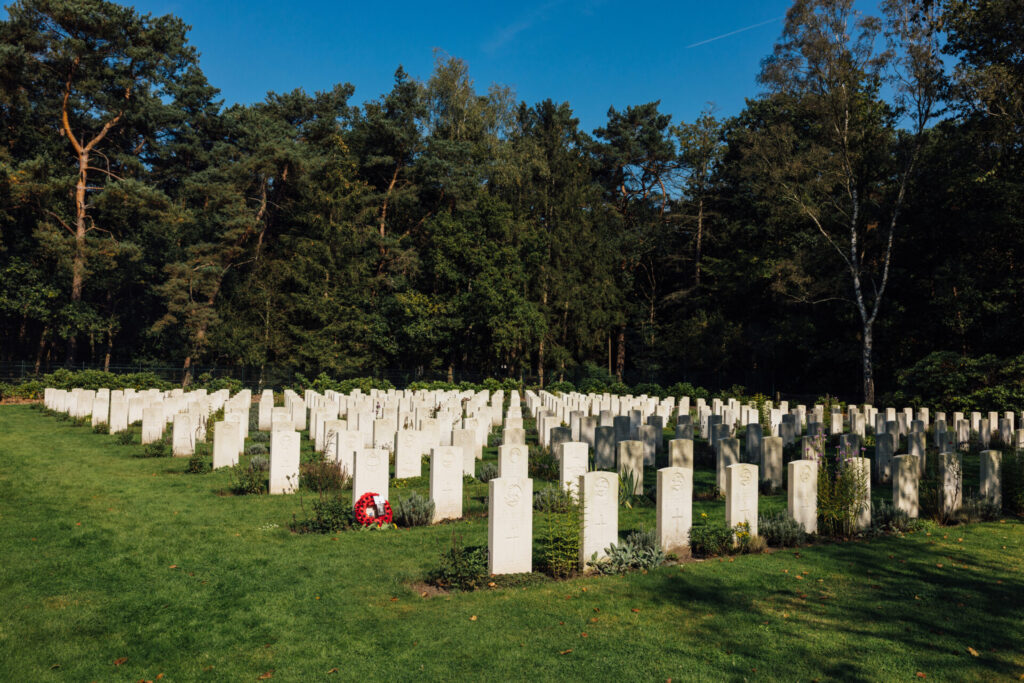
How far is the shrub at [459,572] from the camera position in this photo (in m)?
6.64

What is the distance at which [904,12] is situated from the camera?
1061 inches

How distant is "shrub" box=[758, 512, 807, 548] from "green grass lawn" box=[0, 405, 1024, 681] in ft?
0.97

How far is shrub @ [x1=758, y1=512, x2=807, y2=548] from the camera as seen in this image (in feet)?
26.8

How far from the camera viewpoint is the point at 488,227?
3984cm

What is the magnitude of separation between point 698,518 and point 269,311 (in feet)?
124

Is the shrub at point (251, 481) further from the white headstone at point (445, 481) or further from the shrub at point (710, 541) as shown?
the shrub at point (710, 541)

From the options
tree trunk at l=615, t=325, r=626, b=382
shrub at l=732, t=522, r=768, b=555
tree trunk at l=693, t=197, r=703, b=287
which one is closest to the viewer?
shrub at l=732, t=522, r=768, b=555

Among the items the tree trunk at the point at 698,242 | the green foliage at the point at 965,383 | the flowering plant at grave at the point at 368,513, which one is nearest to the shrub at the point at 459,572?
the flowering plant at grave at the point at 368,513

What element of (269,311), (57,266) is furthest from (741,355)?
(57,266)

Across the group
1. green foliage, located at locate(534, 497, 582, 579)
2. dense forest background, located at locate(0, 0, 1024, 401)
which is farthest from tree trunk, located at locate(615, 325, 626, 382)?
green foliage, located at locate(534, 497, 582, 579)

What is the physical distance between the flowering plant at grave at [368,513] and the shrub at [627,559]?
3.24 m

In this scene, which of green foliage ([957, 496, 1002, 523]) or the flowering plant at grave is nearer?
the flowering plant at grave

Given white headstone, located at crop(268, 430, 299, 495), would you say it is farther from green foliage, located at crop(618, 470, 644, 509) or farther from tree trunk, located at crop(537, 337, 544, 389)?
tree trunk, located at crop(537, 337, 544, 389)

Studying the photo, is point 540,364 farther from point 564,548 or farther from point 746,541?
point 564,548
